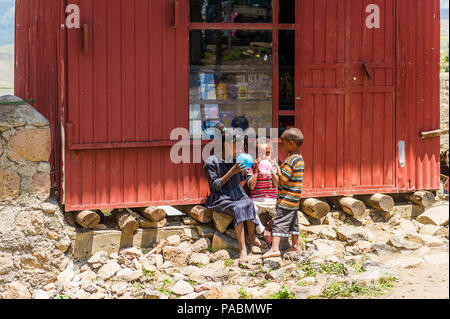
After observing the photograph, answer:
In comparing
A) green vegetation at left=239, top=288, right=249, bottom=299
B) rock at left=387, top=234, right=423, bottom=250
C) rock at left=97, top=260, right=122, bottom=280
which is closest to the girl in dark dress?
green vegetation at left=239, top=288, right=249, bottom=299

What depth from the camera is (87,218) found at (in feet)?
21.5

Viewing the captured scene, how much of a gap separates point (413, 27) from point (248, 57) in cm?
208

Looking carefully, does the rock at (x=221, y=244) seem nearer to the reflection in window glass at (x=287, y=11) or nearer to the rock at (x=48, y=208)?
the rock at (x=48, y=208)

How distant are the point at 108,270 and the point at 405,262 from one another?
306 cm

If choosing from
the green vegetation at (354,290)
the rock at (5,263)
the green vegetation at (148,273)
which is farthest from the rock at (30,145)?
the green vegetation at (354,290)

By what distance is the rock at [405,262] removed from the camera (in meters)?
6.14

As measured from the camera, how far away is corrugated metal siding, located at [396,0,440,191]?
7.51m

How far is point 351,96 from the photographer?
24.1 ft

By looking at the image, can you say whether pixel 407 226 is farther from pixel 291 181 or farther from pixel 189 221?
pixel 189 221

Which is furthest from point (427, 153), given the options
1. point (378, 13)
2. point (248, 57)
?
point (248, 57)

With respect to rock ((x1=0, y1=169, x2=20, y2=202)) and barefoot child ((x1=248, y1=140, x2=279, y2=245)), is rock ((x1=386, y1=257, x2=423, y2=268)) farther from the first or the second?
rock ((x1=0, y1=169, x2=20, y2=202))

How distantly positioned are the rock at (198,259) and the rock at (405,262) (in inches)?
75.5

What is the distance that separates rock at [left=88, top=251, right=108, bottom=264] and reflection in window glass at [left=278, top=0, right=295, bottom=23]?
3.65 metres
